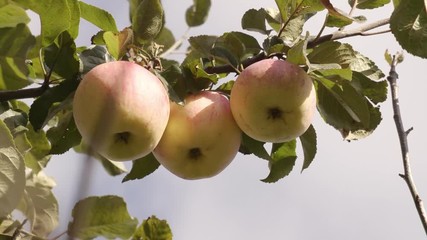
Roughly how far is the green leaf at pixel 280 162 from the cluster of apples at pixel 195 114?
0.19 m

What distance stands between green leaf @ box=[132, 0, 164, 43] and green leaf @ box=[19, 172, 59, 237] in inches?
18.9

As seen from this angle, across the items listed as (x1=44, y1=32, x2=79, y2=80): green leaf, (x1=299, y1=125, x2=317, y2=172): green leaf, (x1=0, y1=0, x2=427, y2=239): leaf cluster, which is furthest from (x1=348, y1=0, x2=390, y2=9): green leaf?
(x1=44, y1=32, x2=79, y2=80): green leaf

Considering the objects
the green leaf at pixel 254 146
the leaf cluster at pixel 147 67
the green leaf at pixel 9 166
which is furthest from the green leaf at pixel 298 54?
the green leaf at pixel 9 166

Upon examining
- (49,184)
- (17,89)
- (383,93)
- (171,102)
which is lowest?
(49,184)

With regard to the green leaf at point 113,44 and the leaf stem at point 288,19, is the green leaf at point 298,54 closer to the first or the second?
the leaf stem at point 288,19

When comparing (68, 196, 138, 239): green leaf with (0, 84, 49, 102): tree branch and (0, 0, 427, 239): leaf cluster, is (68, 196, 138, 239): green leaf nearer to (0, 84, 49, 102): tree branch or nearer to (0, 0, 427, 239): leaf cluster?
(0, 0, 427, 239): leaf cluster

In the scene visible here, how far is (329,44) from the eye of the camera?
4.96ft

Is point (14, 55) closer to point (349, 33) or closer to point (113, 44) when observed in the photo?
point (113, 44)

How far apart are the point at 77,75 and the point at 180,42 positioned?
0.46 meters

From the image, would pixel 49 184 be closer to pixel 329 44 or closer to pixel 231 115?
pixel 231 115

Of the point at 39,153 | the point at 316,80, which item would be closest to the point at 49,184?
the point at 39,153

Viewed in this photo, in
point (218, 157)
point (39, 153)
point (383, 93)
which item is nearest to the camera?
point (218, 157)

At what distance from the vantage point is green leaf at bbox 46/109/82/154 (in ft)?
5.01

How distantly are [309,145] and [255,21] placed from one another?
342 mm
